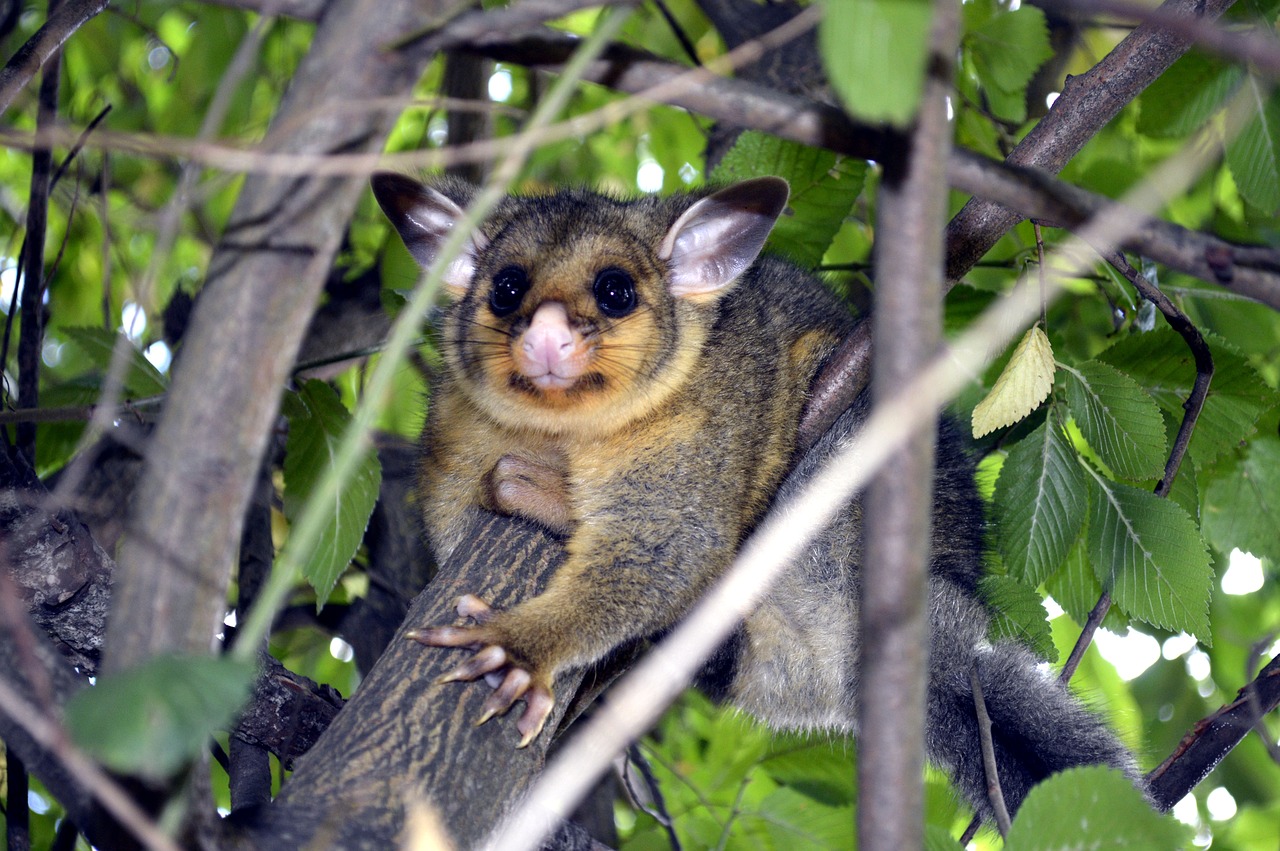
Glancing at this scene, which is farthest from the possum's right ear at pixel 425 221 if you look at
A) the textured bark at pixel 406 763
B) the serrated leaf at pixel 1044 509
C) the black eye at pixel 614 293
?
the serrated leaf at pixel 1044 509

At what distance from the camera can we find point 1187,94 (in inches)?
130

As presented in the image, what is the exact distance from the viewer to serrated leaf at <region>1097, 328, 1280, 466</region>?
9.18 ft

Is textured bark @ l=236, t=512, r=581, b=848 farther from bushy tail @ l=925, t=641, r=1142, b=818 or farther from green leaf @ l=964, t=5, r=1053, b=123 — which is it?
green leaf @ l=964, t=5, r=1053, b=123

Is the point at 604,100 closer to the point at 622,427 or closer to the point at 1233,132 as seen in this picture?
the point at 622,427

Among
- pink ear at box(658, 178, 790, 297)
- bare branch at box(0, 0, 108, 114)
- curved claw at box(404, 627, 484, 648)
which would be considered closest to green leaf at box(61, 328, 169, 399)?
bare branch at box(0, 0, 108, 114)

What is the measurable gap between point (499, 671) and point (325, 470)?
0.86m

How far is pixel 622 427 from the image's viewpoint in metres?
3.12

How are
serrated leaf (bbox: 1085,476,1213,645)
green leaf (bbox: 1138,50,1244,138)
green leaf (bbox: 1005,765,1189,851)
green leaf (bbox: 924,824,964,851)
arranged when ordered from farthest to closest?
green leaf (bbox: 1138,50,1244,138) → serrated leaf (bbox: 1085,476,1213,645) → green leaf (bbox: 924,824,964,851) → green leaf (bbox: 1005,765,1189,851)

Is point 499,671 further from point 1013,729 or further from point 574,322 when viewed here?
point 1013,729

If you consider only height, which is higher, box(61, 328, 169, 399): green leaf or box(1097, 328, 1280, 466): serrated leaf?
box(1097, 328, 1280, 466): serrated leaf

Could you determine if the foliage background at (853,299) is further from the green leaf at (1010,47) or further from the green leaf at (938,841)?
the green leaf at (938,841)

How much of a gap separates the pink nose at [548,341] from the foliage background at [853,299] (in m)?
0.53

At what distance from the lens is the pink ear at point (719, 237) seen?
3057mm

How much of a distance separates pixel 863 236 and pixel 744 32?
0.98 m
